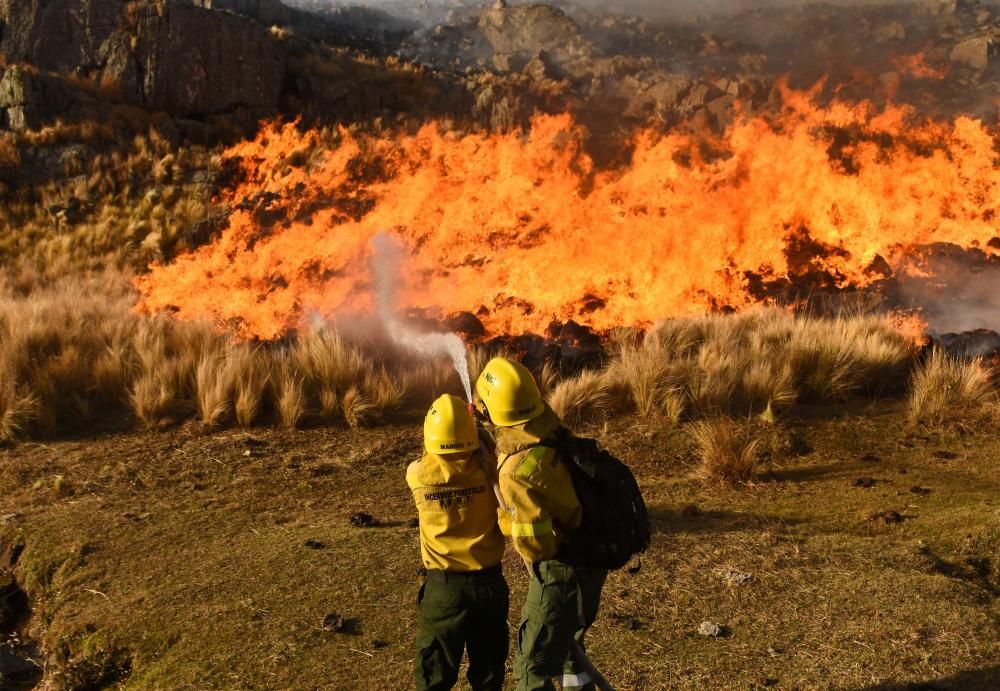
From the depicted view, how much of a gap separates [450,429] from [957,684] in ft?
9.73

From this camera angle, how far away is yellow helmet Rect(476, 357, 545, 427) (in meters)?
3.04

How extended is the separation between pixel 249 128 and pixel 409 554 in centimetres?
1662

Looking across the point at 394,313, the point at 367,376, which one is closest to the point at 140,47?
the point at 394,313

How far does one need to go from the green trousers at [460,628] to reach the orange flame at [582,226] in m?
7.11

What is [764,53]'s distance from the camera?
34.5 m

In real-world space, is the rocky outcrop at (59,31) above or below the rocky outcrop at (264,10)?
below

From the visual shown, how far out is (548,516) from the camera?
296 cm

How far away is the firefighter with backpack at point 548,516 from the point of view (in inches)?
117

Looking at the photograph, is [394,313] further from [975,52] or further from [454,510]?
[975,52]

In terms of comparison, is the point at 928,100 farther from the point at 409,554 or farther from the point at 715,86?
the point at 409,554

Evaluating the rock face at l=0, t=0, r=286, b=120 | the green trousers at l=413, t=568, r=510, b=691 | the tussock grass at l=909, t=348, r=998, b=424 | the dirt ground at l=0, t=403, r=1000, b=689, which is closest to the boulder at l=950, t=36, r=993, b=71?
the tussock grass at l=909, t=348, r=998, b=424

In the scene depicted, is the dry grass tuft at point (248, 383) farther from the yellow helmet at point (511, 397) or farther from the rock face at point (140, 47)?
the rock face at point (140, 47)

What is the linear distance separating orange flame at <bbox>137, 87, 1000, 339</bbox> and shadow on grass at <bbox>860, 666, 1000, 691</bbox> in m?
7.04

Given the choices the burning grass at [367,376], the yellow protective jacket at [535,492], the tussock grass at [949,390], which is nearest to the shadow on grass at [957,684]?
the yellow protective jacket at [535,492]
